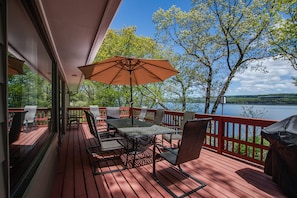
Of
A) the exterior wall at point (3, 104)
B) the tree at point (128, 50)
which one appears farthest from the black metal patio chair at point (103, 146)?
the tree at point (128, 50)

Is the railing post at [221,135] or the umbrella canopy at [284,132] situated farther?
the railing post at [221,135]

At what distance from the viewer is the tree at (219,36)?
9.74 metres

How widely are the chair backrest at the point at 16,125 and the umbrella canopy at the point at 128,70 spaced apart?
2.09 meters

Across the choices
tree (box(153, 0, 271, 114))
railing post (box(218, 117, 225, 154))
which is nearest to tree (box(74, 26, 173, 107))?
tree (box(153, 0, 271, 114))

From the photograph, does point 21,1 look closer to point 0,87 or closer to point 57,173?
point 0,87

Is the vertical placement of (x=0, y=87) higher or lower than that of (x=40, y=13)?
lower

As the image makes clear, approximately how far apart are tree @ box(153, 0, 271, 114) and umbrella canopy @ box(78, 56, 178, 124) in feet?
26.0

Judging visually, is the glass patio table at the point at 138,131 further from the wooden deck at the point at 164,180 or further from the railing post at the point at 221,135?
the railing post at the point at 221,135

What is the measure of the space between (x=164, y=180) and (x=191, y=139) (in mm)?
887

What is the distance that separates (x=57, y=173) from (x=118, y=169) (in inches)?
43.2

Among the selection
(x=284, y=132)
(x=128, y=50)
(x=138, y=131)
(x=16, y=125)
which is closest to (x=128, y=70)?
(x=138, y=131)

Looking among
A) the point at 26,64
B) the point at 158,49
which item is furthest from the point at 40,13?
the point at 158,49

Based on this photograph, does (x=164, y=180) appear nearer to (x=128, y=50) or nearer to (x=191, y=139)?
(x=191, y=139)

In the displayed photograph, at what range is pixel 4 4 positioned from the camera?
96cm
